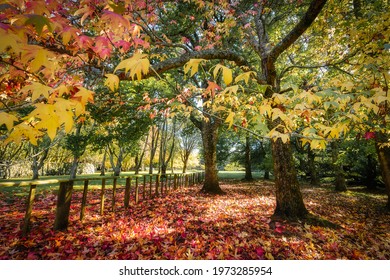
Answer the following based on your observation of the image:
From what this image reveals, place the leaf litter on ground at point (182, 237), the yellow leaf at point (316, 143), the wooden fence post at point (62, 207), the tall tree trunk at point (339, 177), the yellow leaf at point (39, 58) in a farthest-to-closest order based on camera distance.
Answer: the tall tree trunk at point (339, 177) → the wooden fence post at point (62, 207) → the leaf litter on ground at point (182, 237) → the yellow leaf at point (316, 143) → the yellow leaf at point (39, 58)

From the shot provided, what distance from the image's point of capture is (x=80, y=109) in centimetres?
188

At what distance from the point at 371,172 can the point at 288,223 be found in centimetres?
1585

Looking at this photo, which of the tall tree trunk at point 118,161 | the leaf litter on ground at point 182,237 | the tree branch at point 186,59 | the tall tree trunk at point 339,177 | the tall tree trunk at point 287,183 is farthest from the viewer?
the tall tree trunk at point 118,161

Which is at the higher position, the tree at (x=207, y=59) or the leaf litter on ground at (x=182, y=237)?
the tree at (x=207, y=59)

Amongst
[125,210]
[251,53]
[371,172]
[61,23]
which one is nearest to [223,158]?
[371,172]

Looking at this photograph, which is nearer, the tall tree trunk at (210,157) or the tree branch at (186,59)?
the tree branch at (186,59)

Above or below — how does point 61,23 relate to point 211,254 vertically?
above

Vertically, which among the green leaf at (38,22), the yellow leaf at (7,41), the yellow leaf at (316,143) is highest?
the green leaf at (38,22)

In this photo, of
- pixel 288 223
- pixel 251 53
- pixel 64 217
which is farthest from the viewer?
pixel 251 53

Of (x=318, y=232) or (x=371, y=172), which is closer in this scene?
(x=318, y=232)

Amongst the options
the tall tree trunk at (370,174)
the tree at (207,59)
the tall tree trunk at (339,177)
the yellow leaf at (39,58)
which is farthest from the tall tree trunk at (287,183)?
the tall tree trunk at (370,174)

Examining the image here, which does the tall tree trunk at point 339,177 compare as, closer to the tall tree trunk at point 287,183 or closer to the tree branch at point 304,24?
the tall tree trunk at point 287,183

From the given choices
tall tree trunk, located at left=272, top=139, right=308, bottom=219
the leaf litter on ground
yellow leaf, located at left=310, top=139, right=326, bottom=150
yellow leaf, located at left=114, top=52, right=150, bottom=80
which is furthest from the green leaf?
tall tree trunk, located at left=272, top=139, right=308, bottom=219
